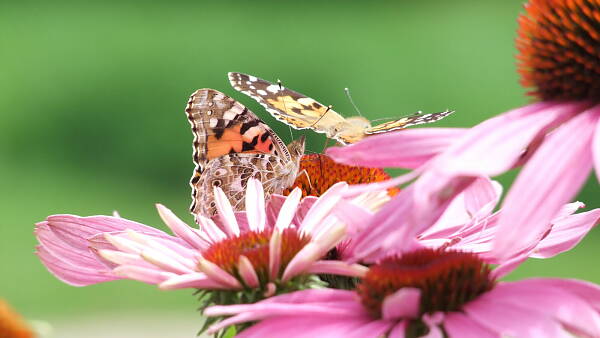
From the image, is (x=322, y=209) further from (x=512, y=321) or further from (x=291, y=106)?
(x=291, y=106)

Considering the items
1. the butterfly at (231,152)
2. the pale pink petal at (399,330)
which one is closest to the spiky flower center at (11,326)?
the butterfly at (231,152)

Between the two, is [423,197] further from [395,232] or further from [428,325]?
[428,325]

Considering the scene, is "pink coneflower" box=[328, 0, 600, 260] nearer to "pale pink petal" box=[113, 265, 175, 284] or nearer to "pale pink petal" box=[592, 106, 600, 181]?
"pale pink petal" box=[592, 106, 600, 181]

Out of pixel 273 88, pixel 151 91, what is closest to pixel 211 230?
pixel 273 88


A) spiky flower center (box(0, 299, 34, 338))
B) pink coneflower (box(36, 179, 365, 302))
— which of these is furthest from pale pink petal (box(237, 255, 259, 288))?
spiky flower center (box(0, 299, 34, 338))

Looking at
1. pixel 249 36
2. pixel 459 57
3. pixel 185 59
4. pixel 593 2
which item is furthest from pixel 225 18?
pixel 593 2
